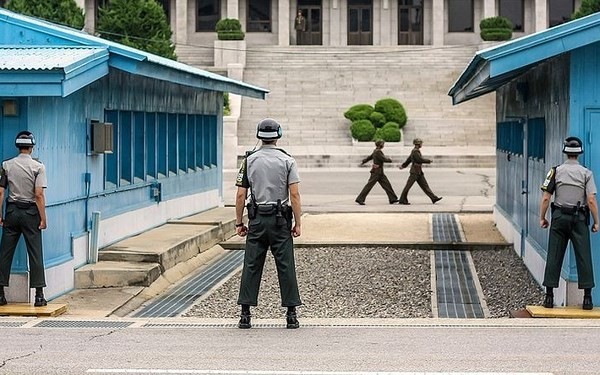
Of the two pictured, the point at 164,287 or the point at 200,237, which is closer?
the point at 164,287

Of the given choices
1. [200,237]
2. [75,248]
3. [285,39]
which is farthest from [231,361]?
[285,39]

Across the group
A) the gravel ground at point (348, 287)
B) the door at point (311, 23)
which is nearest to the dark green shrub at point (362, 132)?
the door at point (311, 23)

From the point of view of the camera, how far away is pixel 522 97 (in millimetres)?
17016

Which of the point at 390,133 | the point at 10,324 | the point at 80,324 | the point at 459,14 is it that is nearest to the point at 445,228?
the point at 80,324

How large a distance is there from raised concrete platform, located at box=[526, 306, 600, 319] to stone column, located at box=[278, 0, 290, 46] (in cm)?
5581

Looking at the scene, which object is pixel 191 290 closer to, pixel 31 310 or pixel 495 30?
pixel 31 310

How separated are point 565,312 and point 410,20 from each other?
58.5 m

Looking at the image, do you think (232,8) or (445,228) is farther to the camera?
(232,8)

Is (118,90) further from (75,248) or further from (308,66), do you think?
(308,66)

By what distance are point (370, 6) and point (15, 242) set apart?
5871cm

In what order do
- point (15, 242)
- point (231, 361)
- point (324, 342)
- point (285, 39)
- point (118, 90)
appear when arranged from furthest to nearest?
1. point (285, 39)
2. point (118, 90)
3. point (15, 242)
4. point (324, 342)
5. point (231, 361)

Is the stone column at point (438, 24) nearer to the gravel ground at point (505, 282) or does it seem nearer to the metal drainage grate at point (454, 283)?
the metal drainage grate at point (454, 283)

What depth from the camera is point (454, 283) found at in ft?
53.7

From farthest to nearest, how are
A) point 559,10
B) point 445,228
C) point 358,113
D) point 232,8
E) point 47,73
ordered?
point 559,10, point 232,8, point 358,113, point 445,228, point 47,73
